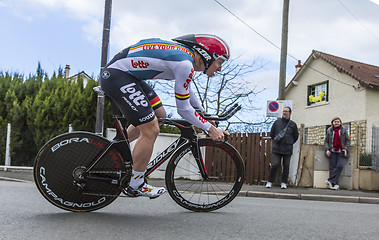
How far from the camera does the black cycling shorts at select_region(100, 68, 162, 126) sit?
3803mm

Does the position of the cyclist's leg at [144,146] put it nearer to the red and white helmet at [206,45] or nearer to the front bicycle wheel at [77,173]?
the front bicycle wheel at [77,173]

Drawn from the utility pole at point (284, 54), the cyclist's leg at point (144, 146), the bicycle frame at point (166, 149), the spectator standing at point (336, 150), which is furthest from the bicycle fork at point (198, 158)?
the utility pole at point (284, 54)

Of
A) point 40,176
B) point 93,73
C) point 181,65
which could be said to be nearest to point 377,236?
point 181,65

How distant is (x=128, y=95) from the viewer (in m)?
3.80

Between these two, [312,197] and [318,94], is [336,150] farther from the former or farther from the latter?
[318,94]

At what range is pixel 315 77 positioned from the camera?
27078 millimetres

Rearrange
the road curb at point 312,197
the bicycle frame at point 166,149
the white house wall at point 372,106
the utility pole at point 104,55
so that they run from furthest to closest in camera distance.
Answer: the white house wall at point 372,106 → the utility pole at point 104,55 → the road curb at point 312,197 → the bicycle frame at point 166,149

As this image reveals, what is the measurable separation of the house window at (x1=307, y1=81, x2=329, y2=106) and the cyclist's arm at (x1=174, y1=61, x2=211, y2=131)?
77.4 ft

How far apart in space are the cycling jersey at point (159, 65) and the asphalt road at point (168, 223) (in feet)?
3.11

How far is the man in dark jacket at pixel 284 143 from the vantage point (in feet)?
33.6

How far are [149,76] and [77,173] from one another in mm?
1141

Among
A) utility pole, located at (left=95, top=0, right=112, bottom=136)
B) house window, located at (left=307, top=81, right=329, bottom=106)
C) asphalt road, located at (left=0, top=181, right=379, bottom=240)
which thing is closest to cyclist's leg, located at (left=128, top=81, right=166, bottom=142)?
asphalt road, located at (left=0, top=181, right=379, bottom=240)

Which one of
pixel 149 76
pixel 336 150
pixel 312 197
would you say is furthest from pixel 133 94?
pixel 336 150

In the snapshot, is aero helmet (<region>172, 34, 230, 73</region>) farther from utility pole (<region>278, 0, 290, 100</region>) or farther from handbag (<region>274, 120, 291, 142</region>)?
utility pole (<region>278, 0, 290, 100</region>)
